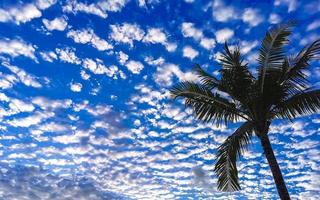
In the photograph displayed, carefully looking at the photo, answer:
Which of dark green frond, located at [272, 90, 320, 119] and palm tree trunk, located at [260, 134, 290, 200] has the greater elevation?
dark green frond, located at [272, 90, 320, 119]

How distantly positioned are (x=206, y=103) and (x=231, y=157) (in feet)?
7.64

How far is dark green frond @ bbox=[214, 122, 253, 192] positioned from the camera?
13361mm

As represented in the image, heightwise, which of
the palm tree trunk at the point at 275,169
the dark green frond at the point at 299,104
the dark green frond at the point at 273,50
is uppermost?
the dark green frond at the point at 273,50

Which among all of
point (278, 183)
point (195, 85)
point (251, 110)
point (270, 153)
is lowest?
point (278, 183)

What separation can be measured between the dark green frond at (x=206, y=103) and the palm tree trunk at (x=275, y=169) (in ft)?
4.92

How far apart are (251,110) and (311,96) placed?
226cm

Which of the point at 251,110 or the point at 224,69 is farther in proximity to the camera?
the point at 224,69

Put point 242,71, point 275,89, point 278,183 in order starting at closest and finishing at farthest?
point 278,183, point 275,89, point 242,71

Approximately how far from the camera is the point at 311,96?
42.4 ft

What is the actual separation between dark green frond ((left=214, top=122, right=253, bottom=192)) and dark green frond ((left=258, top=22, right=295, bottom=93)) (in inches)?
75.7

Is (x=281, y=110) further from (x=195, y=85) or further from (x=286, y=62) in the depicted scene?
(x=195, y=85)

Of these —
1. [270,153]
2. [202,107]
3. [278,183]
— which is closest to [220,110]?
[202,107]

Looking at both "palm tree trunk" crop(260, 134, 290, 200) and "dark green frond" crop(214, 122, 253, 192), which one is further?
"dark green frond" crop(214, 122, 253, 192)

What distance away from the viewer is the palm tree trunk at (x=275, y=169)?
37.0ft
